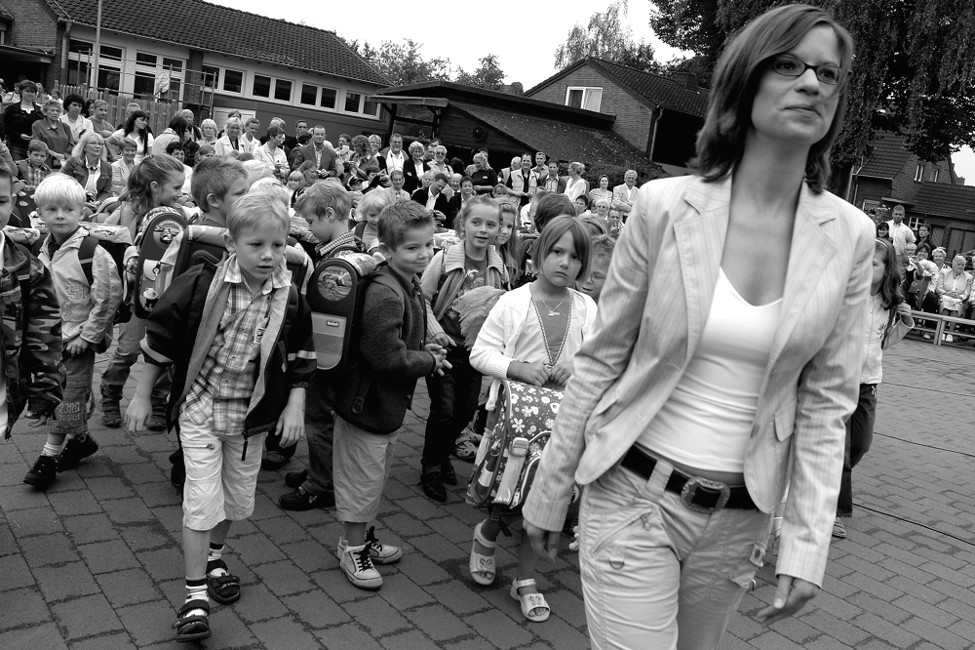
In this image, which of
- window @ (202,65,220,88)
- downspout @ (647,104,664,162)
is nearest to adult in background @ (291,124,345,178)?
downspout @ (647,104,664,162)

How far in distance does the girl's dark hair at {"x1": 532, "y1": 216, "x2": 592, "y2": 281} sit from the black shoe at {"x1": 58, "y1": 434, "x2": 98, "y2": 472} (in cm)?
299

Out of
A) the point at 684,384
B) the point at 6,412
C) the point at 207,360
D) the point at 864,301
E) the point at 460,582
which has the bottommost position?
the point at 460,582

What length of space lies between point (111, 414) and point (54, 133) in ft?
33.2

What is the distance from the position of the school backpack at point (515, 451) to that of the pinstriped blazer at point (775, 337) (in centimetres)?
169

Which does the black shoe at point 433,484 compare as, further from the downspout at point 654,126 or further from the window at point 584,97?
the window at point 584,97

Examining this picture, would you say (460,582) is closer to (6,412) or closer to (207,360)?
(207,360)

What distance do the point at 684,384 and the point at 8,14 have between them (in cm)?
5021

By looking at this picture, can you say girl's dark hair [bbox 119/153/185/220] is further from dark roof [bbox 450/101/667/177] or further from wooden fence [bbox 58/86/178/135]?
dark roof [bbox 450/101/667/177]

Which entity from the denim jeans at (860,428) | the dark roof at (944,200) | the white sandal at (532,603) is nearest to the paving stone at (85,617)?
the white sandal at (532,603)

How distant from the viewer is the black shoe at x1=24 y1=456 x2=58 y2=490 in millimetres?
4680

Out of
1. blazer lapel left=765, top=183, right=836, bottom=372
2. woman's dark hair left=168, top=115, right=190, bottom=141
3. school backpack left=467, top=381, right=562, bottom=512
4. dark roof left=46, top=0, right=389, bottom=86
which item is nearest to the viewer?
blazer lapel left=765, top=183, right=836, bottom=372

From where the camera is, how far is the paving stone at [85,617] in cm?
340

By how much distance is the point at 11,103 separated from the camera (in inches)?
586

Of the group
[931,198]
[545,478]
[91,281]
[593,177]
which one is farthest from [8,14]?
[931,198]
